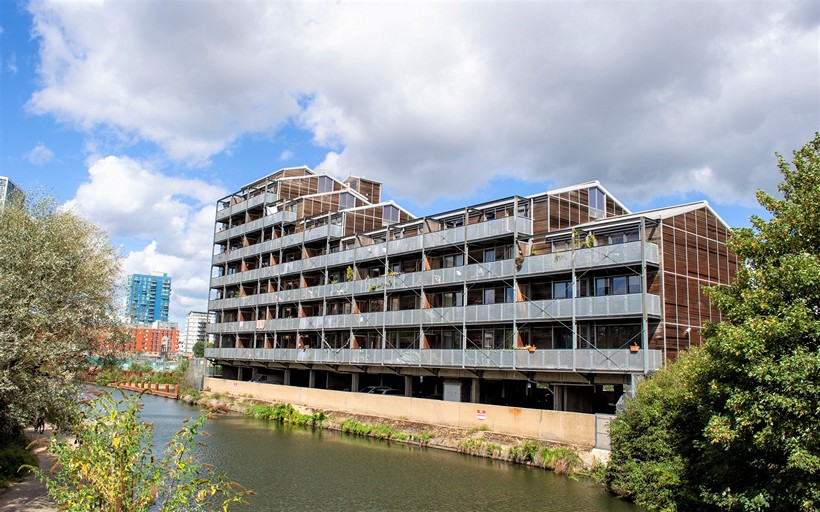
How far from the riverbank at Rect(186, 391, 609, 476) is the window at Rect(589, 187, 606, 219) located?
17.2m

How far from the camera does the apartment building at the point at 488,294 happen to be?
114 feet

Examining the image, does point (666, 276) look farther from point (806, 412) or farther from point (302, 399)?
point (302, 399)

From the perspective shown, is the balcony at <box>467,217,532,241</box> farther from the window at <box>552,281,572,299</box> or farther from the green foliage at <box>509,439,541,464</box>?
the green foliage at <box>509,439,541,464</box>

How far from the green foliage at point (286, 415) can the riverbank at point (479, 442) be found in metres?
0.64

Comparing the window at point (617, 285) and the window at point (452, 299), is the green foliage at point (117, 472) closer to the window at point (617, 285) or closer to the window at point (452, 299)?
the window at point (617, 285)

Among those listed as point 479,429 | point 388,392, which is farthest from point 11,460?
point 388,392

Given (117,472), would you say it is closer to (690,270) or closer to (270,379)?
(690,270)

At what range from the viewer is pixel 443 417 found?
→ 130ft

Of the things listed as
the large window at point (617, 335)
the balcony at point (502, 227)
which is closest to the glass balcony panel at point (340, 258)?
the balcony at point (502, 227)

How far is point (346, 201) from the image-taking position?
66.5 m

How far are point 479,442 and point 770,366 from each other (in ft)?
71.2

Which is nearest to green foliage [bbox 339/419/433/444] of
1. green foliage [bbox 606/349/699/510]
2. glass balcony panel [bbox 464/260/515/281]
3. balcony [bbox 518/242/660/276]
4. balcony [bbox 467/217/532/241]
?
glass balcony panel [bbox 464/260/515/281]

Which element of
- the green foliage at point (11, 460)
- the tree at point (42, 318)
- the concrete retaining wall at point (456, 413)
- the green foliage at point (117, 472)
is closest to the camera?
the green foliage at point (117, 472)

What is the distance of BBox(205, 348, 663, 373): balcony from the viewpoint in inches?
1302
